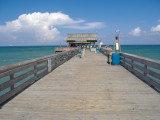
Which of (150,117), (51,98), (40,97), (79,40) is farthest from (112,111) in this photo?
(79,40)

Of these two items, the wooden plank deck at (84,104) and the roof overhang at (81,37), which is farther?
the roof overhang at (81,37)

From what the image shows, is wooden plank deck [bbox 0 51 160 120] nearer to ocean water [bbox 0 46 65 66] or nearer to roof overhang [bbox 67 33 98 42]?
ocean water [bbox 0 46 65 66]

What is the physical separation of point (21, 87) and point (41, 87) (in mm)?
632

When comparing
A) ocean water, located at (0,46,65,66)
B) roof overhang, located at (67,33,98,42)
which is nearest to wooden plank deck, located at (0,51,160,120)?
ocean water, located at (0,46,65,66)

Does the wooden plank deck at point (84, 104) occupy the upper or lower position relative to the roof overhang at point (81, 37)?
lower

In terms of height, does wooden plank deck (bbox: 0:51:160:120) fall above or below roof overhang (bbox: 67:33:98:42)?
below

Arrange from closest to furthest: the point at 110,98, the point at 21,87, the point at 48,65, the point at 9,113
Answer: the point at 9,113 → the point at 110,98 → the point at 21,87 → the point at 48,65

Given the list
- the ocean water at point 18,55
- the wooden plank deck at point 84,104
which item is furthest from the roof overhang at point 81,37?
the wooden plank deck at point 84,104

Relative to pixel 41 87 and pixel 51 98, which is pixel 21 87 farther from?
Result: pixel 51 98

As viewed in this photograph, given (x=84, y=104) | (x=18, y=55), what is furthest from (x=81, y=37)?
(x=84, y=104)

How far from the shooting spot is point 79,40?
1591 inches

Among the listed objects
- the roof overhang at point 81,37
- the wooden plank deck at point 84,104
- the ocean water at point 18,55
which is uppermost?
the roof overhang at point 81,37

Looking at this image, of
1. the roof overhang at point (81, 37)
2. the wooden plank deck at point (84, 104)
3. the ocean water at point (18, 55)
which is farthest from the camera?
the roof overhang at point (81, 37)

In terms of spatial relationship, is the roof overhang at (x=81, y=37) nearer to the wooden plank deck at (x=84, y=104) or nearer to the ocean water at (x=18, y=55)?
the ocean water at (x=18, y=55)
